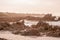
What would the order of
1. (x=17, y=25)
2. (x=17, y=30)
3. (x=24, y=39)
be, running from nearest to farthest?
1. (x=24, y=39)
2. (x=17, y=30)
3. (x=17, y=25)

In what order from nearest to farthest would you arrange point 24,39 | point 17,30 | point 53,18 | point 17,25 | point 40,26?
point 24,39 → point 17,30 → point 40,26 → point 17,25 → point 53,18

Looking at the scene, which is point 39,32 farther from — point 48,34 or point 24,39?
point 24,39

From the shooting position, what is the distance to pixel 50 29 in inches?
219

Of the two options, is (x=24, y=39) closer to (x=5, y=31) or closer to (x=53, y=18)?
(x=5, y=31)

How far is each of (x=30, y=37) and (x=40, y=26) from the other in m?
1.02

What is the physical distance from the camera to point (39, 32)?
5270 mm

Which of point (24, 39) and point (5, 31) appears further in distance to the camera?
point (5, 31)

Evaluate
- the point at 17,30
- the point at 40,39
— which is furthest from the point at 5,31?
the point at 40,39

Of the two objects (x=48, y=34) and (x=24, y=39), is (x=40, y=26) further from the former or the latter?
(x=24, y=39)

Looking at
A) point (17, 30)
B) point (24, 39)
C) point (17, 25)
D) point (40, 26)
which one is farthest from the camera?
point (17, 25)

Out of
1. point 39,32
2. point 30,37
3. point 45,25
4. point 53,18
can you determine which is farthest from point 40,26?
point 53,18

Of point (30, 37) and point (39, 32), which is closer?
point (30, 37)

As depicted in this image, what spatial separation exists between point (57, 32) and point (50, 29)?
448 millimetres

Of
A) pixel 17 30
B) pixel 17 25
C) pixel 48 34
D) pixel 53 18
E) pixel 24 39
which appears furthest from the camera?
pixel 53 18
